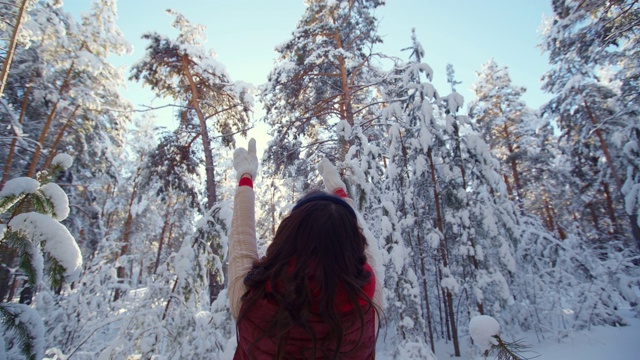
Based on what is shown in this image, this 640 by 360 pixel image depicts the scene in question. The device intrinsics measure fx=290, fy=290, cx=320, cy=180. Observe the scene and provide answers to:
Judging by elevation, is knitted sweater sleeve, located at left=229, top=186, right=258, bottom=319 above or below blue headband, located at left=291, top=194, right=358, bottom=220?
below

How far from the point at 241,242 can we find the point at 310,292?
0.51 meters

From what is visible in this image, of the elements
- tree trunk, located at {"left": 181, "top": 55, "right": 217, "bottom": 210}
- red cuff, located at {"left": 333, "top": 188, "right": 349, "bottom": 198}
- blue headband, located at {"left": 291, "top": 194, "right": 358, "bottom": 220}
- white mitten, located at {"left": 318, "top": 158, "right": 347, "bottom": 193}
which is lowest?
blue headband, located at {"left": 291, "top": 194, "right": 358, "bottom": 220}

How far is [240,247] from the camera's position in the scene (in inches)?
59.4

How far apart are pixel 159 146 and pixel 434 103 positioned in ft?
26.8

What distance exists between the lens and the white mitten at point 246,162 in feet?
6.20

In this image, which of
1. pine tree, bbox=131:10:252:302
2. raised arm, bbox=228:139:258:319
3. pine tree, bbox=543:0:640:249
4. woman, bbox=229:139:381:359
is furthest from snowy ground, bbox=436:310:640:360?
pine tree, bbox=131:10:252:302

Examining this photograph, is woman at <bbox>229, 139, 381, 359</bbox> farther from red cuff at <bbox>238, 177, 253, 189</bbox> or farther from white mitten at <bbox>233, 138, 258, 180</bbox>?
white mitten at <bbox>233, 138, 258, 180</bbox>

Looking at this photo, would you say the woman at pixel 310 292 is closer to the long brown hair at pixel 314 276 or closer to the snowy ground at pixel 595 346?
the long brown hair at pixel 314 276

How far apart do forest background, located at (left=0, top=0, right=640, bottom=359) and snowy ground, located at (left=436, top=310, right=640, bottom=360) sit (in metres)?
0.42

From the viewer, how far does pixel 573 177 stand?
1642 cm

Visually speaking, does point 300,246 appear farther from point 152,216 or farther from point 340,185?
point 152,216

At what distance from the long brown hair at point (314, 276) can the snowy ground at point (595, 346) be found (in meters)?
5.84

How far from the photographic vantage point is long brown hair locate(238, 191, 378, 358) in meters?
1.18

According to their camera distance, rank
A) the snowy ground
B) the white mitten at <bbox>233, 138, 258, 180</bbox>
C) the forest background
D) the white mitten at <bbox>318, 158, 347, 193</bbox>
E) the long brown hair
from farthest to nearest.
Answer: the snowy ground < the forest background < the white mitten at <bbox>318, 158, 347, 193</bbox> < the white mitten at <bbox>233, 138, 258, 180</bbox> < the long brown hair
